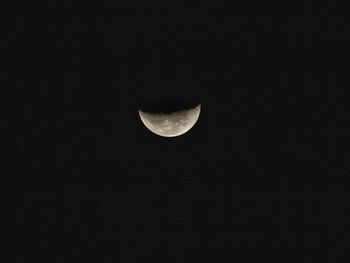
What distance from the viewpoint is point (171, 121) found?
27.1 ft

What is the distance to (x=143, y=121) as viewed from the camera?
339 inches

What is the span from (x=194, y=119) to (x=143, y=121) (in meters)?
0.85

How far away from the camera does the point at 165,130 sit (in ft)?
27.8

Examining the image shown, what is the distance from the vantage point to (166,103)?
8086 mm

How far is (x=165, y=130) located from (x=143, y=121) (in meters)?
0.41

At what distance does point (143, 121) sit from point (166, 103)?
702mm

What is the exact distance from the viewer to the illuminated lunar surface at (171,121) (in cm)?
820

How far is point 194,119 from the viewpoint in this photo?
854cm

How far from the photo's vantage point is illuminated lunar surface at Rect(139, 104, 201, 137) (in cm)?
820

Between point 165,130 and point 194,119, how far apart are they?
514 millimetres
